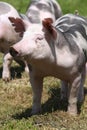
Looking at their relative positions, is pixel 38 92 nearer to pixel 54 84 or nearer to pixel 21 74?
pixel 54 84

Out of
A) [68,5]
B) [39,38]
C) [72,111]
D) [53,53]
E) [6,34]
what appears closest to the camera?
[39,38]

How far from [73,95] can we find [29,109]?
677 mm

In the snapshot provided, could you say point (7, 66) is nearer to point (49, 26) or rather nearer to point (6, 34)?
point (6, 34)

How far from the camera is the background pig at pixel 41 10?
880cm

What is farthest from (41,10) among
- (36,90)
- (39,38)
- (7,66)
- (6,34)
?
(39,38)

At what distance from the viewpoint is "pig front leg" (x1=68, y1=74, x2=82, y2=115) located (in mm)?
5537

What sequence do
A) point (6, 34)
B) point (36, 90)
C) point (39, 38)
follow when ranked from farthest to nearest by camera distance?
point (6, 34) < point (36, 90) < point (39, 38)

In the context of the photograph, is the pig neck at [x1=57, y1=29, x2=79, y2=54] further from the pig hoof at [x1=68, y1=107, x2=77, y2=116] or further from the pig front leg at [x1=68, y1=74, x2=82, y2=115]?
the pig hoof at [x1=68, y1=107, x2=77, y2=116]

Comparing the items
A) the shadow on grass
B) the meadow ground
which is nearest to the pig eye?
the meadow ground

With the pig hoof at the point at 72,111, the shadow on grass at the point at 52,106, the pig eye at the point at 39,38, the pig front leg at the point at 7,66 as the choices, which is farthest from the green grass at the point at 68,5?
the pig eye at the point at 39,38

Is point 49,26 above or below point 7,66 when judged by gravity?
above

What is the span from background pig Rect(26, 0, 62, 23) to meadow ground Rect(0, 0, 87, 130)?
1236 millimetres

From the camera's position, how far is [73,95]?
5645 mm

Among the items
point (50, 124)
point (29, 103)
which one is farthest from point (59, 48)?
point (29, 103)
